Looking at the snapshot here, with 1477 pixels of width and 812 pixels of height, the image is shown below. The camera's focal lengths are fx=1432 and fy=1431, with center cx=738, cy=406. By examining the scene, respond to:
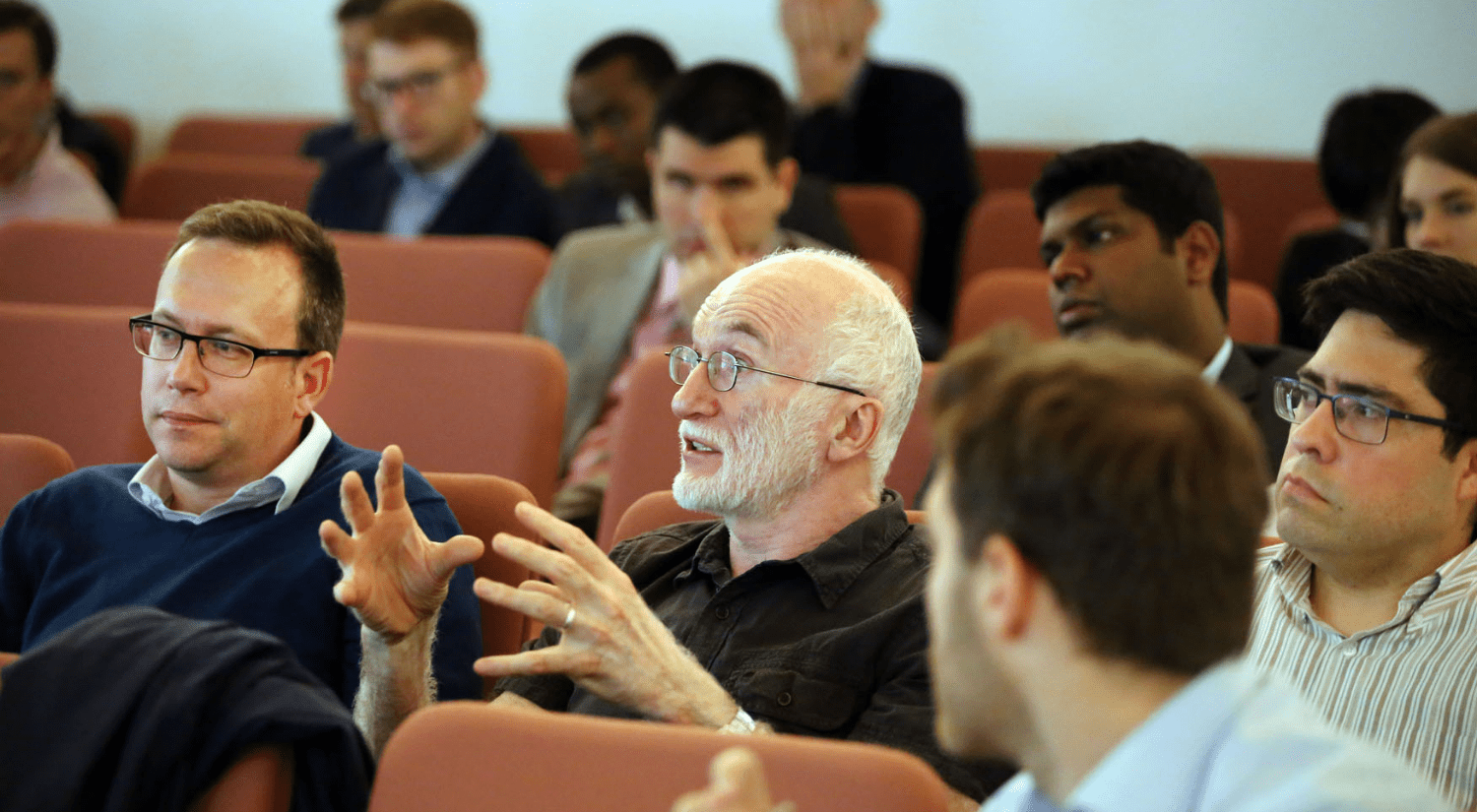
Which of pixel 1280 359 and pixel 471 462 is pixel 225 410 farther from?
pixel 1280 359

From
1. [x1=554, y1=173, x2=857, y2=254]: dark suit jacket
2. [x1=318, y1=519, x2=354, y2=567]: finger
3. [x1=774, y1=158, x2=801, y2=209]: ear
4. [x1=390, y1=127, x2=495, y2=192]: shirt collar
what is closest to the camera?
[x1=318, y1=519, x2=354, y2=567]: finger

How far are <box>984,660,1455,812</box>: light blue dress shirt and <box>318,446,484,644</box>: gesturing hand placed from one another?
2.47 ft

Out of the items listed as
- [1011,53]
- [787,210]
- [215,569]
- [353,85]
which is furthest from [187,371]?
[1011,53]

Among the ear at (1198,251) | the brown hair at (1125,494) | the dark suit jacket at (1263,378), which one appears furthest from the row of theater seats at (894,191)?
the brown hair at (1125,494)

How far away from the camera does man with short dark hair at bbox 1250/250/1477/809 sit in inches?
61.2

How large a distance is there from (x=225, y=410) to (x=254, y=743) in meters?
0.76

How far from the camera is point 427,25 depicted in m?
3.87

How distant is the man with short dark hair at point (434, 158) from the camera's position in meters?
3.85

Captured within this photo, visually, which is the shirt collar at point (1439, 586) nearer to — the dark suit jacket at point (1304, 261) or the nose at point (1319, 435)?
the nose at point (1319, 435)

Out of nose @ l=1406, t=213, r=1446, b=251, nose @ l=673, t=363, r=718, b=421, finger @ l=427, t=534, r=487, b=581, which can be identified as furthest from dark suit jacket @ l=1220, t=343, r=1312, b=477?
Result: finger @ l=427, t=534, r=487, b=581

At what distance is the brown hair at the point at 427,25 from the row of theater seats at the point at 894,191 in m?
0.55

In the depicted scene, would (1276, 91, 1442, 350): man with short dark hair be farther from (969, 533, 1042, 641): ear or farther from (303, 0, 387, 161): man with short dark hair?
(303, 0, 387, 161): man with short dark hair

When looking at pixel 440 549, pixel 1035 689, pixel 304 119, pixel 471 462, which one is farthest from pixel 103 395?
pixel 304 119

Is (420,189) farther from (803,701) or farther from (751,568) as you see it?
(803,701)
